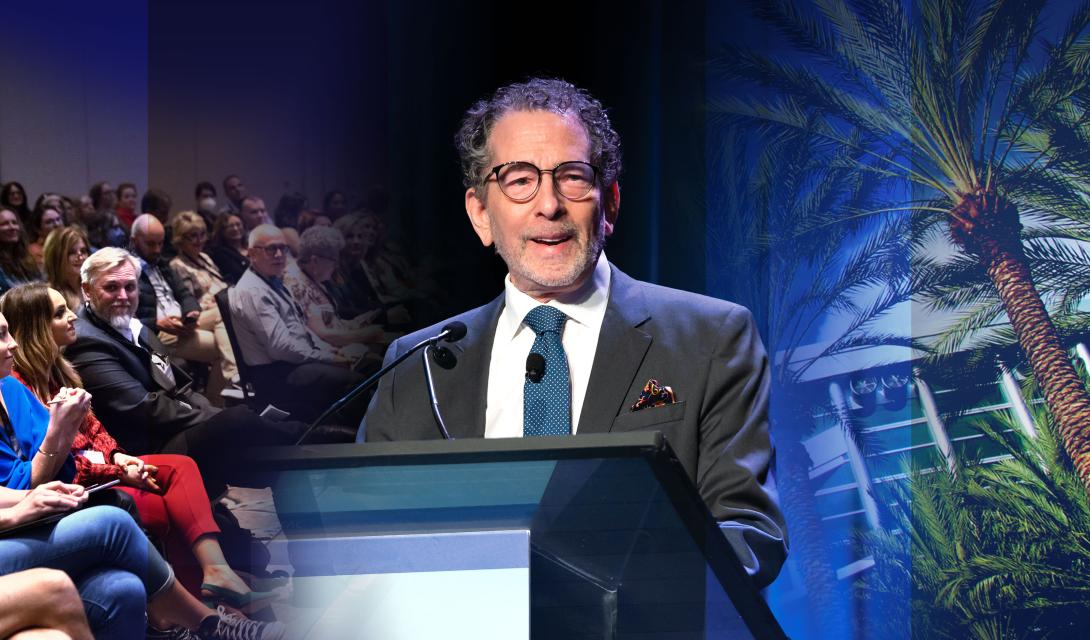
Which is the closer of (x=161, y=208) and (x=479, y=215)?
(x=479, y=215)

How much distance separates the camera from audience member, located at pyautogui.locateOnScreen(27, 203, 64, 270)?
11.9 ft

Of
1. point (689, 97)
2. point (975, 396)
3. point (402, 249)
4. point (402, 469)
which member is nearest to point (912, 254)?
point (975, 396)

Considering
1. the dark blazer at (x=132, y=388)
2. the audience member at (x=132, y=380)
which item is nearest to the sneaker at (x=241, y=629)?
the audience member at (x=132, y=380)

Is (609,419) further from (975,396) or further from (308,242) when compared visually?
(308,242)

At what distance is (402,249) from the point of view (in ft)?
14.2

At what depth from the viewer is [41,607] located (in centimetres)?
298

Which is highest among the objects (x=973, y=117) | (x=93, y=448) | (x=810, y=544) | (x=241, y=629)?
(x=973, y=117)

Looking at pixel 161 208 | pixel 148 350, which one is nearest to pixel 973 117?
pixel 161 208

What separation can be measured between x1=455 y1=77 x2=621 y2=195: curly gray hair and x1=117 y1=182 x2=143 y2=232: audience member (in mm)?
2252

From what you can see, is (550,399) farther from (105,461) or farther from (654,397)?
(105,461)

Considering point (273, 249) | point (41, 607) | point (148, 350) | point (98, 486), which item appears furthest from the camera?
point (273, 249)

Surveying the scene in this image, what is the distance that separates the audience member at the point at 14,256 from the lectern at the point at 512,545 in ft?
9.93

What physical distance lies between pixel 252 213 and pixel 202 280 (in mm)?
309

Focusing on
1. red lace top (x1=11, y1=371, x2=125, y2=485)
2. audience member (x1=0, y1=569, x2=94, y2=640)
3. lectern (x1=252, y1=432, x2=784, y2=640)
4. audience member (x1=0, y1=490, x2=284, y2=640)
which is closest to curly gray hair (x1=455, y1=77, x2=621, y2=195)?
lectern (x1=252, y1=432, x2=784, y2=640)
